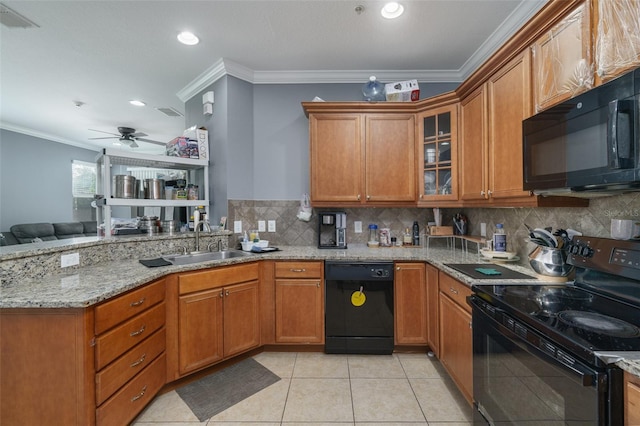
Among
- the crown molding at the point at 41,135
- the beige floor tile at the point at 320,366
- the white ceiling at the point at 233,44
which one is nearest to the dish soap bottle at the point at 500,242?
the beige floor tile at the point at 320,366

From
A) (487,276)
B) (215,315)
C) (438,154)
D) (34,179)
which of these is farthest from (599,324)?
(34,179)

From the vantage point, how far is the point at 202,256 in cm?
247

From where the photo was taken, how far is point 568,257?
1415mm

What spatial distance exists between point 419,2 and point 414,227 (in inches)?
78.0

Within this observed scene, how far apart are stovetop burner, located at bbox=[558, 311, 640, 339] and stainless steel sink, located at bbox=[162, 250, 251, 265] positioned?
2.20 m

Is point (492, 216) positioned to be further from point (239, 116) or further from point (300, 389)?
point (239, 116)

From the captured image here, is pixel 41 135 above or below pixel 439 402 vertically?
above

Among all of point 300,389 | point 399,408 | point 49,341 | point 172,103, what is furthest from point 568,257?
point 172,103

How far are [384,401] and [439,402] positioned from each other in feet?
1.22

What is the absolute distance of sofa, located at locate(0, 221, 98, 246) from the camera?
4.58m

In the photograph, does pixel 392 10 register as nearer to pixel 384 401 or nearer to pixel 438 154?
pixel 438 154

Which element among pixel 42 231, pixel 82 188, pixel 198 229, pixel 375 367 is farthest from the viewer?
pixel 82 188

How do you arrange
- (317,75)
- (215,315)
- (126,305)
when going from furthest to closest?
1. (317,75)
2. (215,315)
3. (126,305)

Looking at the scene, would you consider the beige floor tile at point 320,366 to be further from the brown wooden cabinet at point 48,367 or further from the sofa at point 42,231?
the sofa at point 42,231
